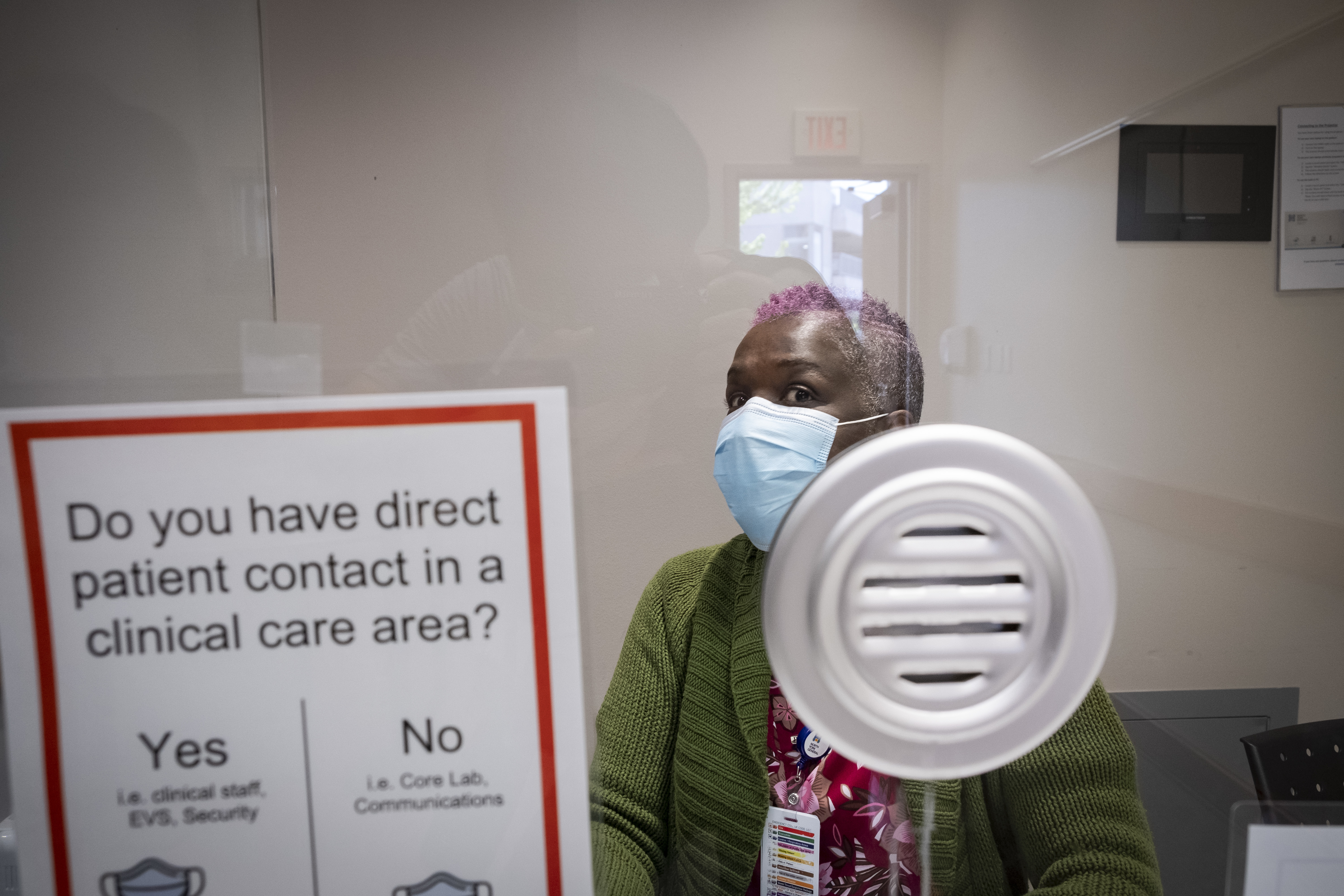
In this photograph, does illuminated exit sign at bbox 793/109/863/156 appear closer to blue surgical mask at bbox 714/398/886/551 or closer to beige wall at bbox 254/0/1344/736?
beige wall at bbox 254/0/1344/736

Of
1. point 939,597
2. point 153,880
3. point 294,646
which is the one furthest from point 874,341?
point 153,880

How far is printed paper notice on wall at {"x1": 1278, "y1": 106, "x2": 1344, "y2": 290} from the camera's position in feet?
1.51

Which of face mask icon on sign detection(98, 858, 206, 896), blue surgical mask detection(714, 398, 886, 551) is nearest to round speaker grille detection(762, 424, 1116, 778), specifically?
blue surgical mask detection(714, 398, 886, 551)

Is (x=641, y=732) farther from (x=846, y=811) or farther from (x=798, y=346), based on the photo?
(x=798, y=346)

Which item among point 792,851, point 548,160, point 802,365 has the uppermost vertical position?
point 548,160

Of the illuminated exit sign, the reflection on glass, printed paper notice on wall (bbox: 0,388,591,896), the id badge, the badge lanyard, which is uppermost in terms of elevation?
the illuminated exit sign

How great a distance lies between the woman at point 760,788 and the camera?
45 centimetres

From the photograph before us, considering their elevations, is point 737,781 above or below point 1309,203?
below

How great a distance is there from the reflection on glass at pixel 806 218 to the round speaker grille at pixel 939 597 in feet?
0.35

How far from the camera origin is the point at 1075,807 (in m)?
0.46

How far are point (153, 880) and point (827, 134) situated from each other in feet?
1.80

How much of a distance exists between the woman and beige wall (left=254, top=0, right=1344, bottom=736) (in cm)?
3

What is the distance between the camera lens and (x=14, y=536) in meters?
0.39

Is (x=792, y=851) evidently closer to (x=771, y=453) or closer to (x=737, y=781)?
(x=737, y=781)
